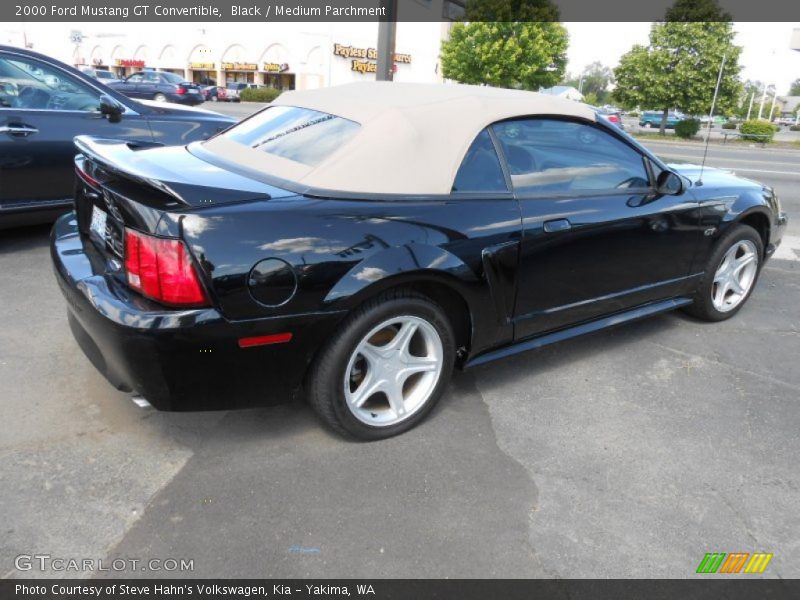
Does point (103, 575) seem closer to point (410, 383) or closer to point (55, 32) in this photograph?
point (410, 383)

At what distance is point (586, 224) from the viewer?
320 centimetres

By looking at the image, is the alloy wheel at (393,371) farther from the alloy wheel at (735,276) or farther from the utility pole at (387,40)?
the utility pole at (387,40)

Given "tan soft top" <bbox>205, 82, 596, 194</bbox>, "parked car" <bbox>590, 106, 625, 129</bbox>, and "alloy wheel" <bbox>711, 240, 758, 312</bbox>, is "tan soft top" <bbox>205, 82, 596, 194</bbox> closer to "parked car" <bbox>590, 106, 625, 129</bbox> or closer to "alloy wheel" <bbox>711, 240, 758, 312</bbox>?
"parked car" <bbox>590, 106, 625, 129</bbox>

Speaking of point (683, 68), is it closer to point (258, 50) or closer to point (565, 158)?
point (565, 158)

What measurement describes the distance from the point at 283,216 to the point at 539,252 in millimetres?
1315

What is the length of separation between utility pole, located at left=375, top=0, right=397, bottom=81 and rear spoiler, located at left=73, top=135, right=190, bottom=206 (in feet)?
15.2

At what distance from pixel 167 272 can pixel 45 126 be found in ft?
11.9

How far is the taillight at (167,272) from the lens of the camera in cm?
220

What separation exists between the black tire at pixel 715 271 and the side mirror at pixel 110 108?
187 inches

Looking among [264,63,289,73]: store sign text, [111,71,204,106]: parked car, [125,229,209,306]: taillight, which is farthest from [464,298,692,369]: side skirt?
[264,63,289,73]: store sign text

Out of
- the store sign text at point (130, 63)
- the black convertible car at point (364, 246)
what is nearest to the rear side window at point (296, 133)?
the black convertible car at point (364, 246)

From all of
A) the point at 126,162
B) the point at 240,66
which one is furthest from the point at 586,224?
the point at 240,66

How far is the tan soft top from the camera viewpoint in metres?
2.66

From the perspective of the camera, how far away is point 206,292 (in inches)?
87.4
